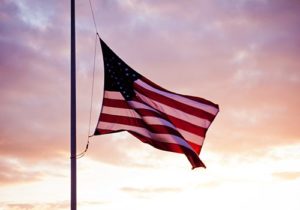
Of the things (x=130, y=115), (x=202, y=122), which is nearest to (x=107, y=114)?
(x=130, y=115)

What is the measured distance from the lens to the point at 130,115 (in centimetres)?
1555

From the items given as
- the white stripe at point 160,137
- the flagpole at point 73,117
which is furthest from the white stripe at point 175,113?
the flagpole at point 73,117

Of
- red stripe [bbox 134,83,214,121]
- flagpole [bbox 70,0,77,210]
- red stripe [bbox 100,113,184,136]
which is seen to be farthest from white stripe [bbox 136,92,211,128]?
flagpole [bbox 70,0,77,210]

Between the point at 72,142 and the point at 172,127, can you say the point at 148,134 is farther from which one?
the point at 72,142

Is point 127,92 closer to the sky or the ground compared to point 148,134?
closer to the sky

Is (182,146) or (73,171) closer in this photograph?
(73,171)

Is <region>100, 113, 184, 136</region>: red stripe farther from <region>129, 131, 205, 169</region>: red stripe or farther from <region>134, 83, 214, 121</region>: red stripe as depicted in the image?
<region>134, 83, 214, 121</region>: red stripe

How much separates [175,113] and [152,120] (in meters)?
1.18

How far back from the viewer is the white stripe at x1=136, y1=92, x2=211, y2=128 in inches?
632

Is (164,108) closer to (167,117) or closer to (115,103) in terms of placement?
(167,117)

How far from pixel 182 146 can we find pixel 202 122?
5.09 ft

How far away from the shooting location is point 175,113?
644 inches

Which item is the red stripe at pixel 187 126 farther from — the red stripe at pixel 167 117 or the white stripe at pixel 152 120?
the white stripe at pixel 152 120

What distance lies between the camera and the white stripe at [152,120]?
15.3 m
